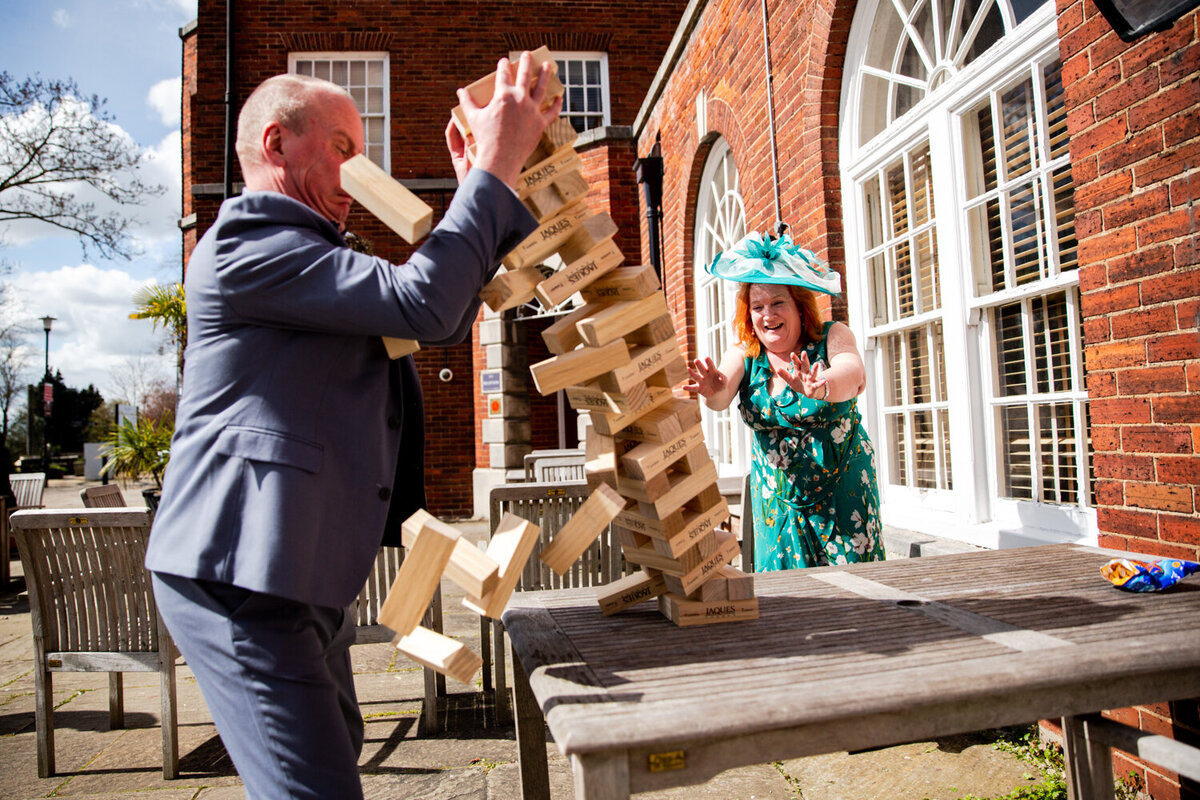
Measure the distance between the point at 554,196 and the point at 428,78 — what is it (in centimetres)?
1194

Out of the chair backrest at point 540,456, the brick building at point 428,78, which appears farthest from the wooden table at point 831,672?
the brick building at point 428,78

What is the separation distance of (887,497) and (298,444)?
3.76 meters

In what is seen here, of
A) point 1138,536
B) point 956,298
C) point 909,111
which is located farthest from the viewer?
point 909,111

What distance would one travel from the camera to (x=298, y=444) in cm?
128

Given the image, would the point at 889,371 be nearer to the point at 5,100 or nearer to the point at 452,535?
the point at 452,535

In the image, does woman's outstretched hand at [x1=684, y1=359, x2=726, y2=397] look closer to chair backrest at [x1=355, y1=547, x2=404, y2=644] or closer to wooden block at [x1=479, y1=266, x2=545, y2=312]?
wooden block at [x1=479, y1=266, x2=545, y2=312]

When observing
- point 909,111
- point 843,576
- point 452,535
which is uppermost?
point 909,111

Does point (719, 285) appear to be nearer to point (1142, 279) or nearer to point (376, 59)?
point (1142, 279)

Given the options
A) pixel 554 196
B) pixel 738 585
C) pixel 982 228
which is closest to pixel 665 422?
pixel 738 585

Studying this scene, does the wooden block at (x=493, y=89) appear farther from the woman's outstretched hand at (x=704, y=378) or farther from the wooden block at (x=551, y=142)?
the woman's outstretched hand at (x=704, y=378)

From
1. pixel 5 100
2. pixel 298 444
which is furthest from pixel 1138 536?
pixel 5 100

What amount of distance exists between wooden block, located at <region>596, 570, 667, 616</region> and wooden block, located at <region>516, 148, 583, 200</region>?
3.04 feet

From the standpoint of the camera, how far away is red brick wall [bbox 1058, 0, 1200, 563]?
7.18ft

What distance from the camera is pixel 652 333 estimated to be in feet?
5.34
